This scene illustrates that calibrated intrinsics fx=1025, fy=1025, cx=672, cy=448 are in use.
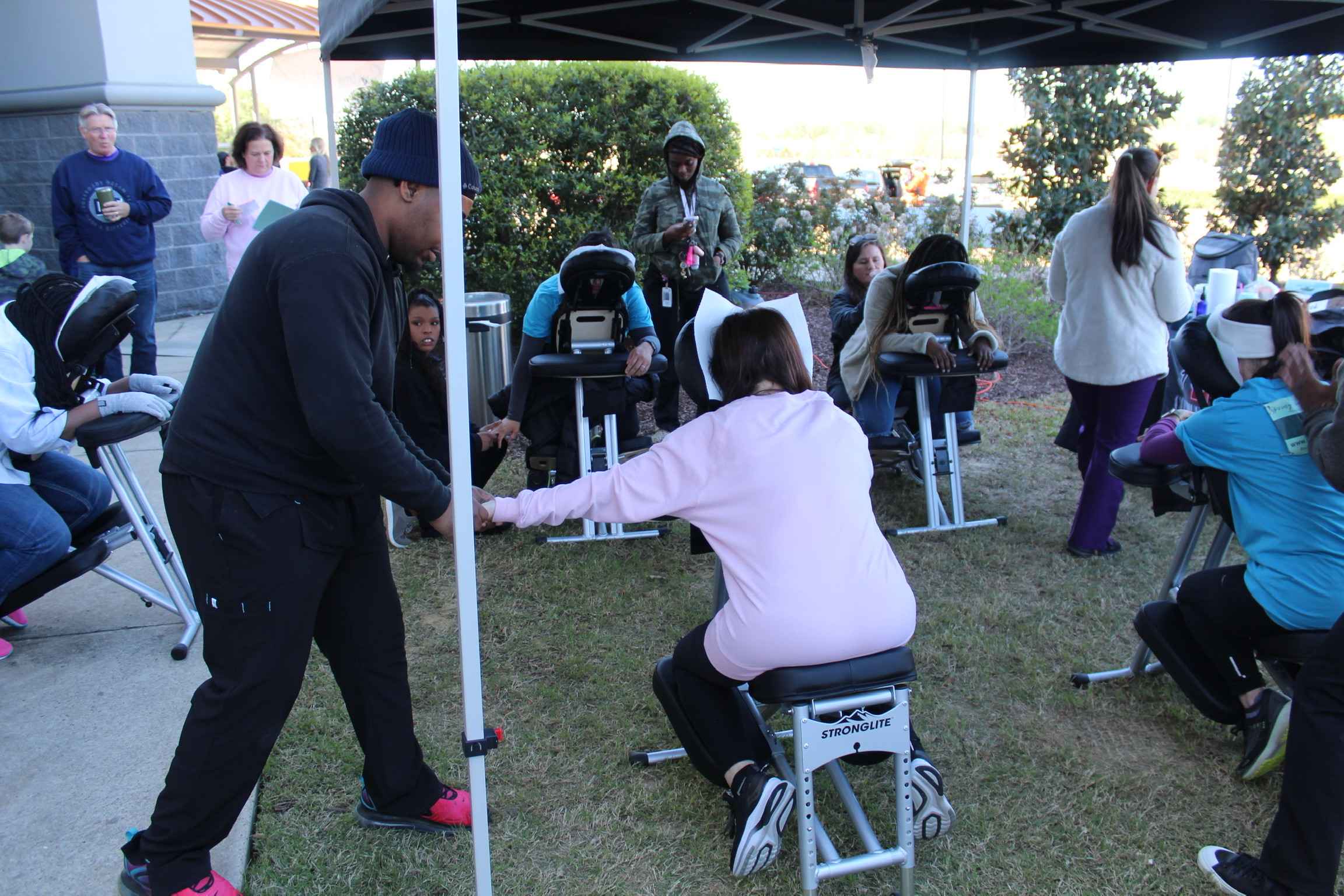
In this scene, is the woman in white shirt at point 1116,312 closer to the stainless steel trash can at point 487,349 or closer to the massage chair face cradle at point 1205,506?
the massage chair face cradle at point 1205,506

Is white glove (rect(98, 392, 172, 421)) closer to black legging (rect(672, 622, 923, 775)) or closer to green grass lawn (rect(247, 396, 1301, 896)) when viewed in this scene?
green grass lawn (rect(247, 396, 1301, 896))

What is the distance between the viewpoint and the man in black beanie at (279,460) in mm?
2201

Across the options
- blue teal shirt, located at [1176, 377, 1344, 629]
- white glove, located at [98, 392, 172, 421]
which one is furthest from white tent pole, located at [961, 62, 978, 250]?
white glove, located at [98, 392, 172, 421]

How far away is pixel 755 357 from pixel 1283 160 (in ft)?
32.7

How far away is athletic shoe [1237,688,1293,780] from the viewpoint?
3.08 m

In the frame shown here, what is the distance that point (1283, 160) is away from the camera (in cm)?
1031

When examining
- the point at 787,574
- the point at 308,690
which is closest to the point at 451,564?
the point at 308,690

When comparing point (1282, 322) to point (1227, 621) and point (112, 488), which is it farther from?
point (112, 488)

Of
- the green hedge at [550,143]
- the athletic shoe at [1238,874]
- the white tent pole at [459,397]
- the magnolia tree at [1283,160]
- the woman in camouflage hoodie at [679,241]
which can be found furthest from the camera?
the magnolia tree at [1283,160]

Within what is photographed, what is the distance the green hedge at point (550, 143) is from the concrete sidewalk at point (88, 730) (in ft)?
14.3

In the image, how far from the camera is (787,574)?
254cm

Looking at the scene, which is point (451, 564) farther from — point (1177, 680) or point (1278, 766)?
point (1278, 766)

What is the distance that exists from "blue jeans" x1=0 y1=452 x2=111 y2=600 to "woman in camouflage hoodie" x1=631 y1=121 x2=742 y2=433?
11.2 feet

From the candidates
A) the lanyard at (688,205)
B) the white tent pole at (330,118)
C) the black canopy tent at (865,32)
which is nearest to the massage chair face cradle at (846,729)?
the black canopy tent at (865,32)
